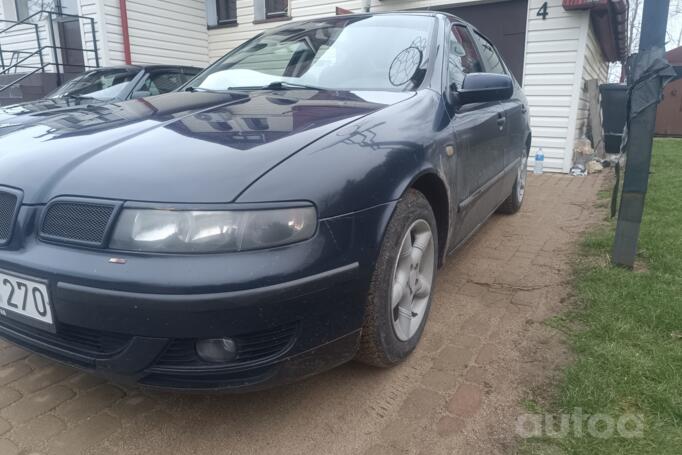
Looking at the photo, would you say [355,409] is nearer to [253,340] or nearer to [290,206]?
[253,340]

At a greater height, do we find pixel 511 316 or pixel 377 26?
pixel 377 26

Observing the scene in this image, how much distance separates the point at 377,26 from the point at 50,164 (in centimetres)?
196

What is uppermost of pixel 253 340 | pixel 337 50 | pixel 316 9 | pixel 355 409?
pixel 316 9

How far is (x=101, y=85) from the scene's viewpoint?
6.06 meters

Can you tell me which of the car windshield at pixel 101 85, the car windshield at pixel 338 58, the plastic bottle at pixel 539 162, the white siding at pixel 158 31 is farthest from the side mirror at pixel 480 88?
the white siding at pixel 158 31

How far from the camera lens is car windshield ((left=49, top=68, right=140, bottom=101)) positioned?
228 inches

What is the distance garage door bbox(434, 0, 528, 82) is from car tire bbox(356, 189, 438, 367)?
21.0 ft

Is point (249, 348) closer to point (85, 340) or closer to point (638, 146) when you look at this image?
point (85, 340)

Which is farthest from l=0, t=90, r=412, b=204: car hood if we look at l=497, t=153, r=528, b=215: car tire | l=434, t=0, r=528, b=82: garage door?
l=434, t=0, r=528, b=82: garage door

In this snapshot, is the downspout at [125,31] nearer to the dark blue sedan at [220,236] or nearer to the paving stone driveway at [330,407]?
the dark blue sedan at [220,236]

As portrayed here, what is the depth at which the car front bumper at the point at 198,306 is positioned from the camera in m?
1.46

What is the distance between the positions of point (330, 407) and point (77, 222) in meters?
1.14

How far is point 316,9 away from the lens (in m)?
9.67

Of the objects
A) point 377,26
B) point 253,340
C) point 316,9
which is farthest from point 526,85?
point 253,340
